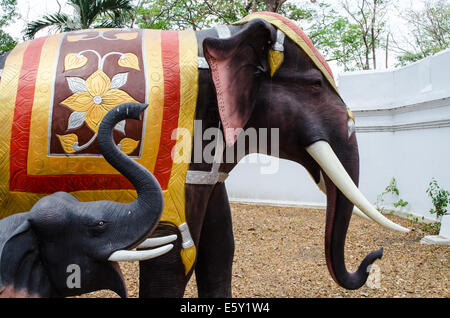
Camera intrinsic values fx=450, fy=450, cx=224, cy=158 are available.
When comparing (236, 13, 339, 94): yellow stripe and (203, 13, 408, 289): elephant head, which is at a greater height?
(236, 13, 339, 94): yellow stripe

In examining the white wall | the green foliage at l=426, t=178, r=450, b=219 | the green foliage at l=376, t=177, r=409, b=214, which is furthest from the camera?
the green foliage at l=376, t=177, r=409, b=214

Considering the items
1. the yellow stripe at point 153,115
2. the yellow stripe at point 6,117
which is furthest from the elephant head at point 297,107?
the yellow stripe at point 6,117

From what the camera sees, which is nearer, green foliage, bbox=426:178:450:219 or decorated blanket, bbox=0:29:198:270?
decorated blanket, bbox=0:29:198:270

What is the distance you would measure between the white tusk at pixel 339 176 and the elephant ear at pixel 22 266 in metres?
1.28

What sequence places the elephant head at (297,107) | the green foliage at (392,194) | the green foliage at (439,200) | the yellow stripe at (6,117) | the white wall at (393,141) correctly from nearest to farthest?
the yellow stripe at (6,117), the elephant head at (297,107), the green foliage at (439,200), the white wall at (393,141), the green foliage at (392,194)

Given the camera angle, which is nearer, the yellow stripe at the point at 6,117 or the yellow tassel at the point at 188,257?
the yellow stripe at the point at 6,117

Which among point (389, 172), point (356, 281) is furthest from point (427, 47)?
point (356, 281)

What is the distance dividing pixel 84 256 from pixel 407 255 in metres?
4.62

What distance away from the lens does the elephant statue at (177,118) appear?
Result: 187cm

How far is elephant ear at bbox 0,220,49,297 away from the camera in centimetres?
140

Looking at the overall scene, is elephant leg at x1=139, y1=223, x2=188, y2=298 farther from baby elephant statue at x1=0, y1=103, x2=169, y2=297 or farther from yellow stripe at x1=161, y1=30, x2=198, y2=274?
baby elephant statue at x1=0, y1=103, x2=169, y2=297

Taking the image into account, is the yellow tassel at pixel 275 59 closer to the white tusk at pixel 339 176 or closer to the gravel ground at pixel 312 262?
the white tusk at pixel 339 176

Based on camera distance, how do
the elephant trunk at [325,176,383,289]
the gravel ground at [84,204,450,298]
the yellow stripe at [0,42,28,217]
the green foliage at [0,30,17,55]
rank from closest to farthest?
1. the yellow stripe at [0,42,28,217]
2. the elephant trunk at [325,176,383,289]
3. the gravel ground at [84,204,450,298]
4. the green foliage at [0,30,17,55]

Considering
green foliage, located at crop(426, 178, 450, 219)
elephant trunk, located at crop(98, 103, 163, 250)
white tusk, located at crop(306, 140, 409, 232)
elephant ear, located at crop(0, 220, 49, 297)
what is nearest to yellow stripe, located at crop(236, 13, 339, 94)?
white tusk, located at crop(306, 140, 409, 232)
